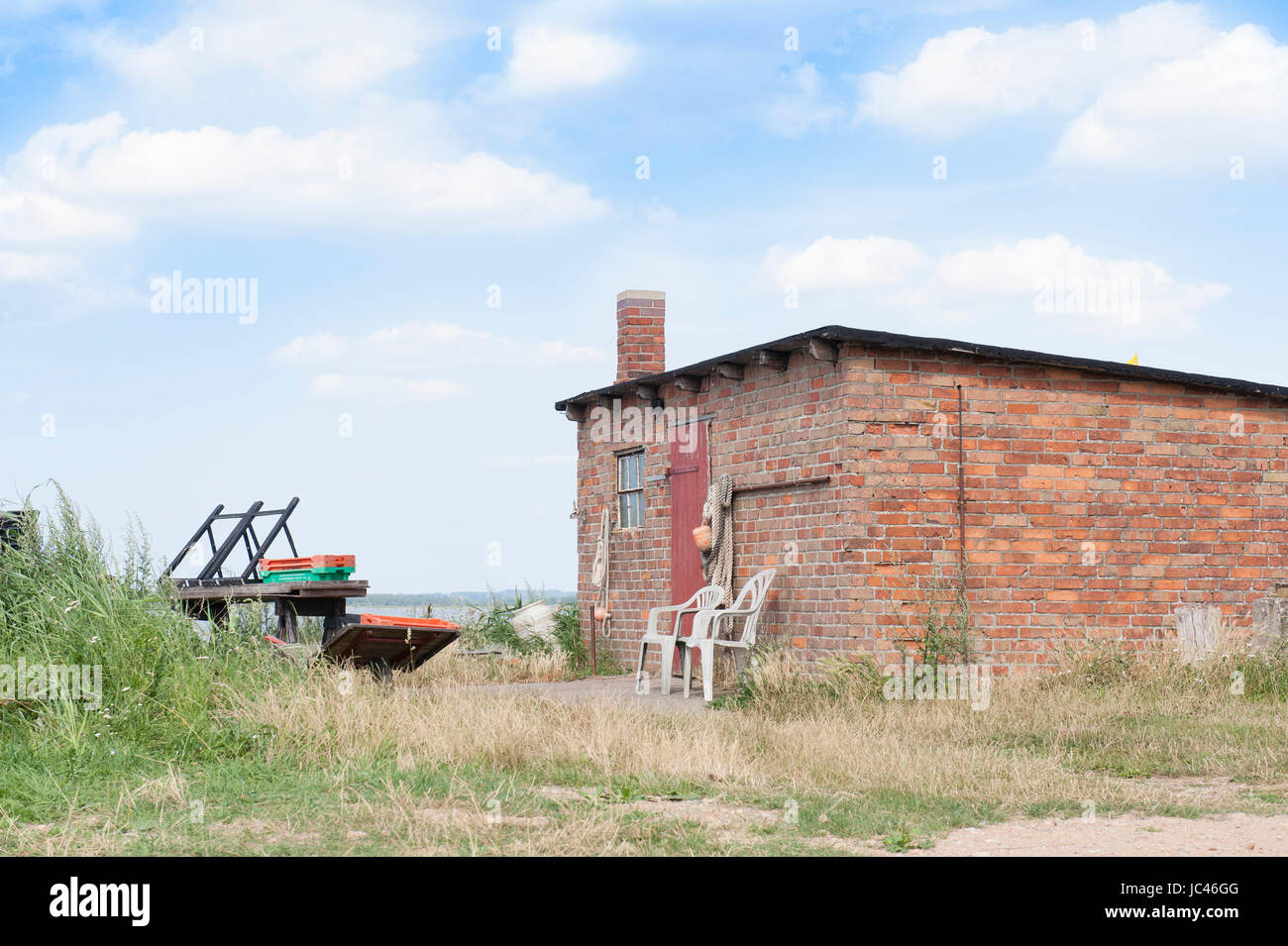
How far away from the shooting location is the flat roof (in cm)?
1044

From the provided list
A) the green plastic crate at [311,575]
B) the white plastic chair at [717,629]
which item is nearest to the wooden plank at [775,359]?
the white plastic chair at [717,629]

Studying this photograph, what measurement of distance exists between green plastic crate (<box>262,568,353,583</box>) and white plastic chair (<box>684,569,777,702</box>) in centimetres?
406

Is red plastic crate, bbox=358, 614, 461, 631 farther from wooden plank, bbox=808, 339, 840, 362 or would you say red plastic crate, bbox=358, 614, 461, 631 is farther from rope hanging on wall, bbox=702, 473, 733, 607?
wooden plank, bbox=808, 339, 840, 362

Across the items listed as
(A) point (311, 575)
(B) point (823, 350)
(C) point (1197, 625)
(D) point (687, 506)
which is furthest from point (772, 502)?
(A) point (311, 575)

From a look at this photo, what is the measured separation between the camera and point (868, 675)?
10086mm

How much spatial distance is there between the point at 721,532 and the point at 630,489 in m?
2.29

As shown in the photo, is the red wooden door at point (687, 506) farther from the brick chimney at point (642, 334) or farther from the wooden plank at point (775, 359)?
the brick chimney at point (642, 334)

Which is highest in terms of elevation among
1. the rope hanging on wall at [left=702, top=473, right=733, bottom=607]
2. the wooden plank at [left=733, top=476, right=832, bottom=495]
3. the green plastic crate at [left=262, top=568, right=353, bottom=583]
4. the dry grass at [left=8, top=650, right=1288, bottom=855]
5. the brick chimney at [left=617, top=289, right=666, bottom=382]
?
the brick chimney at [left=617, top=289, right=666, bottom=382]

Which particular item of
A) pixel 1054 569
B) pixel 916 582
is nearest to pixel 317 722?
pixel 916 582

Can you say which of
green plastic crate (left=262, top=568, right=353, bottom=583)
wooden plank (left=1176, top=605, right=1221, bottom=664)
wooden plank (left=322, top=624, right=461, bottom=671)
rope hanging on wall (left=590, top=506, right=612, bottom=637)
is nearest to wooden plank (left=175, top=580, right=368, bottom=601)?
green plastic crate (left=262, top=568, right=353, bottom=583)

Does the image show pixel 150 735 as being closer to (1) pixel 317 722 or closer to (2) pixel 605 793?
(1) pixel 317 722

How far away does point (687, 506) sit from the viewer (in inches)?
516

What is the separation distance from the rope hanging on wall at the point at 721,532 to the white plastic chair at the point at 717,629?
1.27 feet
